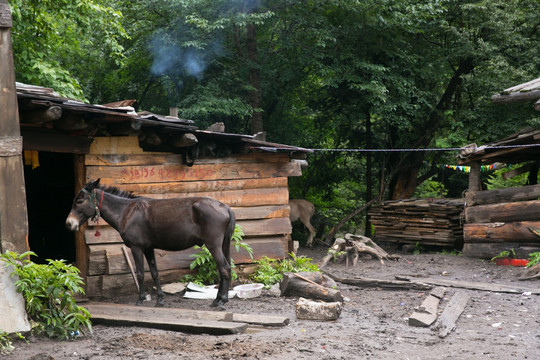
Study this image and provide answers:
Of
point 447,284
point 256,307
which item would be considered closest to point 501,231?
point 447,284

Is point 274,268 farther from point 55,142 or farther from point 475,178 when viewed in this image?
point 475,178

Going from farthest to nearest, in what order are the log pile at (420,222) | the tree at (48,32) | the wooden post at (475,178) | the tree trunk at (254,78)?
the tree trunk at (254,78)
the log pile at (420,222)
the tree at (48,32)
the wooden post at (475,178)

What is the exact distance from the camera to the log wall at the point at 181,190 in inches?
380

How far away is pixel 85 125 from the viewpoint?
885 cm

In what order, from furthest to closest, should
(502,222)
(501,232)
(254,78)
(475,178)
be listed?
(254,78) < (475,178) < (502,222) < (501,232)

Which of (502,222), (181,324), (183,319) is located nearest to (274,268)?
(183,319)

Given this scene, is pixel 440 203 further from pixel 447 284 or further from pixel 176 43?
pixel 176 43

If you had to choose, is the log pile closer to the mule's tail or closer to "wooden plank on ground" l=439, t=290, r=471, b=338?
"wooden plank on ground" l=439, t=290, r=471, b=338

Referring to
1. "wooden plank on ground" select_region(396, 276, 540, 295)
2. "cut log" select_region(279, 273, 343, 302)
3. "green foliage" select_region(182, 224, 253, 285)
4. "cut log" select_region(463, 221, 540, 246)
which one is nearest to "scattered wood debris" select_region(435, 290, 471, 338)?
"wooden plank on ground" select_region(396, 276, 540, 295)

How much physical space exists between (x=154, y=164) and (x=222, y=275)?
102 inches

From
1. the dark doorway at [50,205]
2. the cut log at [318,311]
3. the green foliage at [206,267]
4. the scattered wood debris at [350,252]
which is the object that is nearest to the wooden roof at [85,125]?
the green foliage at [206,267]

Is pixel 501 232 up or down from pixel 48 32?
down

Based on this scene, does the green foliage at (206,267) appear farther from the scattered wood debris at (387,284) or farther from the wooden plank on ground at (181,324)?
the wooden plank on ground at (181,324)

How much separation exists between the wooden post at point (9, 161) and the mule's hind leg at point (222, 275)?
2807 mm
